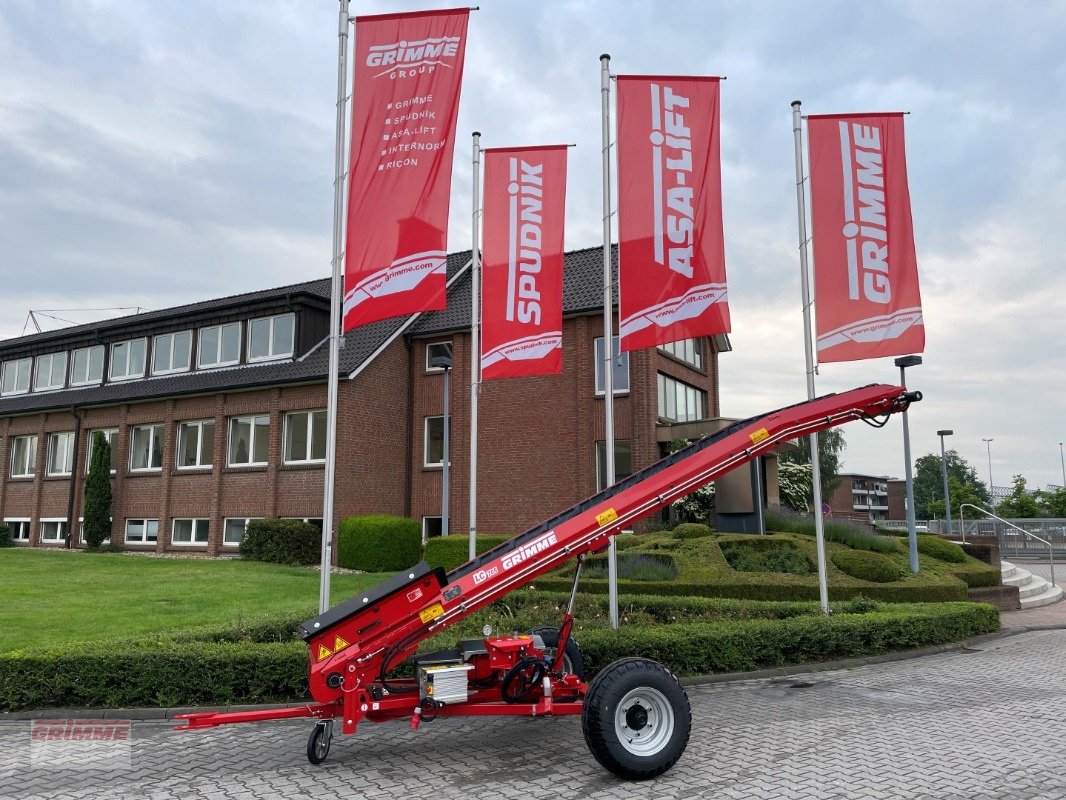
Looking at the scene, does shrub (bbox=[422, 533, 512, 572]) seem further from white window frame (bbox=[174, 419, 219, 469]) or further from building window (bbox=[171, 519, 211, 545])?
white window frame (bbox=[174, 419, 219, 469])

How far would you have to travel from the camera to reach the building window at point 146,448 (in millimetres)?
28156

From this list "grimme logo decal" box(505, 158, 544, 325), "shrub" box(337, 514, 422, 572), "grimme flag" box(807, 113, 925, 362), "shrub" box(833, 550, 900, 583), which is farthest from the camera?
"shrub" box(337, 514, 422, 572)

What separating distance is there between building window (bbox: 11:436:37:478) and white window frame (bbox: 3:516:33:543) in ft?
5.34

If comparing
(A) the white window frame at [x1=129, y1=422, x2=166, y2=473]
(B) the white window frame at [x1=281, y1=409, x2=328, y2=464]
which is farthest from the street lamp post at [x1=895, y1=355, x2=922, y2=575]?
(A) the white window frame at [x1=129, y1=422, x2=166, y2=473]

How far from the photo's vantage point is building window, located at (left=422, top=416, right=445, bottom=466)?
2663 cm

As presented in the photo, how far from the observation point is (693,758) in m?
6.48

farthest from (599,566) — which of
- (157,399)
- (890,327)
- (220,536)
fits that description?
(157,399)

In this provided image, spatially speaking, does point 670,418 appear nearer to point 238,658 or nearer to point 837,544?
point 837,544

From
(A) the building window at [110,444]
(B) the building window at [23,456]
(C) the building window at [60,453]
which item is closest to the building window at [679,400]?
(A) the building window at [110,444]

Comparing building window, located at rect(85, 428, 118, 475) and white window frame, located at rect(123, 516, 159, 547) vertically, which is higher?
building window, located at rect(85, 428, 118, 475)

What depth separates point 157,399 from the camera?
27.7 meters

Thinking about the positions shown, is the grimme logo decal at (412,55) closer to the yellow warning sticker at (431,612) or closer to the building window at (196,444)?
the yellow warning sticker at (431,612)

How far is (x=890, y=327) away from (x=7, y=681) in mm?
11654

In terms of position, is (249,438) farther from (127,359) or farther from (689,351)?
(689,351)
